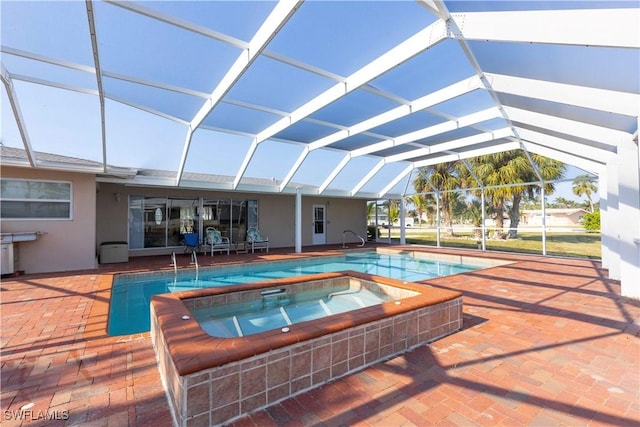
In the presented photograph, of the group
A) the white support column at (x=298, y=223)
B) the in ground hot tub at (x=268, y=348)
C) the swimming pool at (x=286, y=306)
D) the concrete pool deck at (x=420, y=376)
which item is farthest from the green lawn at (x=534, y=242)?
the in ground hot tub at (x=268, y=348)

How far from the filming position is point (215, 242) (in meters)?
12.1

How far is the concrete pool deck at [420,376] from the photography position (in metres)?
2.37

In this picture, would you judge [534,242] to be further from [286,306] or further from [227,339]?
[227,339]

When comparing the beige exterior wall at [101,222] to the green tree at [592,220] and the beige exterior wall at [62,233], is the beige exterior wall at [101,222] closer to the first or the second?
the beige exterior wall at [62,233]

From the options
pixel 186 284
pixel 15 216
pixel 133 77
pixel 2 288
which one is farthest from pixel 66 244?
pixel 133 77

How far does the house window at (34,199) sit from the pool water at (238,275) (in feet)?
9.32

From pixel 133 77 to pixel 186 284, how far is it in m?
4.78

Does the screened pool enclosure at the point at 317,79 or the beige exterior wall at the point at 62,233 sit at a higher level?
the screened pool enclosure at the point at 317,79

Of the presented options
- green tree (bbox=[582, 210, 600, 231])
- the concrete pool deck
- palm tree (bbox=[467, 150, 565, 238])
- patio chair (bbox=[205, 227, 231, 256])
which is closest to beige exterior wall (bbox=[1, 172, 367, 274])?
patio chair (bbox=[205, 227, 231, 256])

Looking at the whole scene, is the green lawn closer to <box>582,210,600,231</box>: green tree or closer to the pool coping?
<box>582,210,600,231</box>: green tree

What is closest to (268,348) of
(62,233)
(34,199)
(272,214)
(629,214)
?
(629,214)

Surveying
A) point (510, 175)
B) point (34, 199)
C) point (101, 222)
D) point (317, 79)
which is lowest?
point (101, 222)

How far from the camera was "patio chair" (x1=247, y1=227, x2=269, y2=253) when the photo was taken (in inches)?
514

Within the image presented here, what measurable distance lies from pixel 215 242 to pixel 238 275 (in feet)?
11.5
